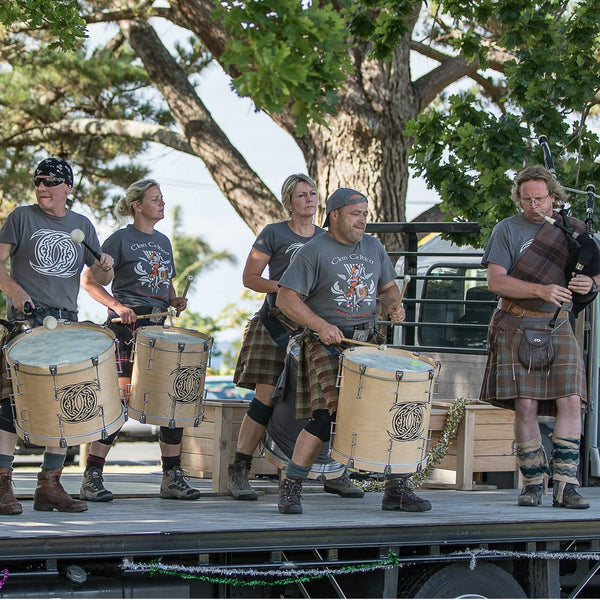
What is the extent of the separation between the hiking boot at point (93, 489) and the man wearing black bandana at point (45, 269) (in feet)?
1.65

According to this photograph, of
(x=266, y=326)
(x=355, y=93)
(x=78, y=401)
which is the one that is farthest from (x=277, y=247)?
(x=355, y=93)

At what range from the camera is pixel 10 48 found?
50.5 ft

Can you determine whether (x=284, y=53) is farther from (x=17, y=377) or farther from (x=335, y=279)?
(x=17, y=377)

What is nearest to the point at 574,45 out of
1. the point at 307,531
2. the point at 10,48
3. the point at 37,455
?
the point at 307,531

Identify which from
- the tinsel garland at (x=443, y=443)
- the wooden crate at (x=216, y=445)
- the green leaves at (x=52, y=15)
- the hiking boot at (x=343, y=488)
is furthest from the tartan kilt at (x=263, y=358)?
the green leaves at (x=52, y=15)

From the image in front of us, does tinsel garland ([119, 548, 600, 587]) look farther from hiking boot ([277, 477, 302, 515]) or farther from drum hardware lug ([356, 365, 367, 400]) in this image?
drum hardware lug ([356, 365, 367, 400])

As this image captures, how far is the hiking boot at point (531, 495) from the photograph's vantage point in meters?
6.11

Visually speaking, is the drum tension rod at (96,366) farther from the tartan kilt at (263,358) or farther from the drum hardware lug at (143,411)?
the tartan kilt at (263,358)

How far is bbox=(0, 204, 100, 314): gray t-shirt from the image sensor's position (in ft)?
18.2

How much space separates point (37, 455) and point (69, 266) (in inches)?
489

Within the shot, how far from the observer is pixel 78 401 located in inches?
199

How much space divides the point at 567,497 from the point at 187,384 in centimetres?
219

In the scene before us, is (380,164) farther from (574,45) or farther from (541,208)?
(541,208)

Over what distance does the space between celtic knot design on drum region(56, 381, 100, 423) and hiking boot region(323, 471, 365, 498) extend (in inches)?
81.4
